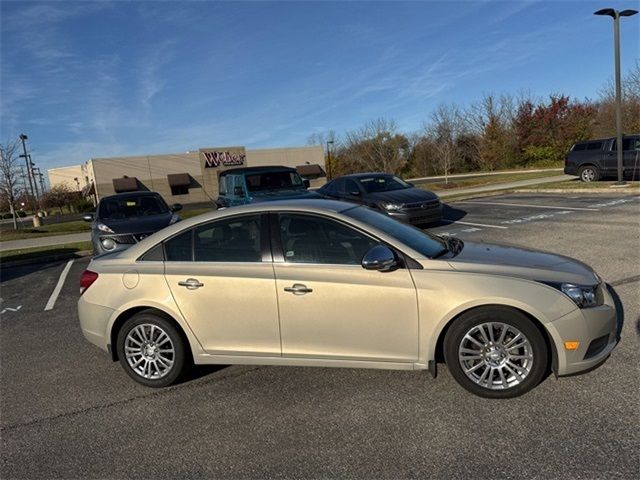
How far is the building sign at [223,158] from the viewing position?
48.9 meters

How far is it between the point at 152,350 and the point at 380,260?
6.98 feet

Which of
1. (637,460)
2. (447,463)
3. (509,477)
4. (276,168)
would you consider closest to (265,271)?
(447,463)

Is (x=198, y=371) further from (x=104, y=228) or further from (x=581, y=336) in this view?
(x=104, y=228)

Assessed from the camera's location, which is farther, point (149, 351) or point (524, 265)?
point (149, 351)

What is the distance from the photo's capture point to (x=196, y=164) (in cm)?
4888

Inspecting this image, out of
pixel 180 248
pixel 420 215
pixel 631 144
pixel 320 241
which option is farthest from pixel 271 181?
pixel 631 144

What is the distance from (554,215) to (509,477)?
1104 cm

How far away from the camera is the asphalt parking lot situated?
108 inches

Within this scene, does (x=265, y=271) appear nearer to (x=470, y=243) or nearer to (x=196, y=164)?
(x=470, y=243)

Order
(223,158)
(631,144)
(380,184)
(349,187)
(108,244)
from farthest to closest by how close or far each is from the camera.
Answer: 1. (223,158)
2. (631,144)
3. (349,187)
4. (380,184)
5. (108,244)

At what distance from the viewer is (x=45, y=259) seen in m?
12.0

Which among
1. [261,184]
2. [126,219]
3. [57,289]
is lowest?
[57,289]

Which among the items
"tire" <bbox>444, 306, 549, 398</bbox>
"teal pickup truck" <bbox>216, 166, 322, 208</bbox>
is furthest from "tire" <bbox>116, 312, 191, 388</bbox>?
"teal pickup truck" <bbox>216, 166, 322, 208</bbox>

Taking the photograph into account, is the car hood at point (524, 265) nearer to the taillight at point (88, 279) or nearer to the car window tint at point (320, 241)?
the car window tint at point (320, 241)
